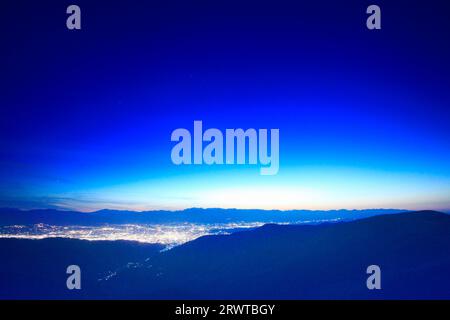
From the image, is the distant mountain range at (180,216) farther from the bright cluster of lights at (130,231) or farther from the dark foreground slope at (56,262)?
the dark foreground slope at (56,262)

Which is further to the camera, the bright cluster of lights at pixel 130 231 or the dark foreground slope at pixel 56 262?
A: the bright cluster of lights at pixel 130 231

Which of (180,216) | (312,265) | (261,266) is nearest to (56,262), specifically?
(180,216)

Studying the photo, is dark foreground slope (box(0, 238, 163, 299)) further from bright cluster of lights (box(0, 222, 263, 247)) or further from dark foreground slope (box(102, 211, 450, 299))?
dark foreground slope (box(102, 211, 450, 299))

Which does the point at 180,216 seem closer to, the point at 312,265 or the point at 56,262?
the point at 56,262

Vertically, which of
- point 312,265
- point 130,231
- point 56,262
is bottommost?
point 312,265

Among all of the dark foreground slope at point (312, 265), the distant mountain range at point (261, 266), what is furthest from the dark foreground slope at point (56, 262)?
the dark foreground slope at point (312, 265)

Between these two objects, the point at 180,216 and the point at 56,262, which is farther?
the point at 180,216
